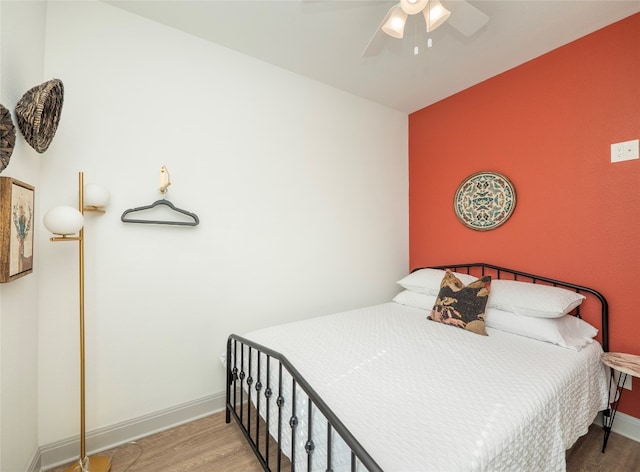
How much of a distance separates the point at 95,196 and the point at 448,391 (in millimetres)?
2001

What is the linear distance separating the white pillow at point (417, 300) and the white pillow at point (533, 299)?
1.55 feet

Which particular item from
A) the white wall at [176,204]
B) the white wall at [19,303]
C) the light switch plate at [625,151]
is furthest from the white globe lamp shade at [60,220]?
the light switch plate at [625,151]

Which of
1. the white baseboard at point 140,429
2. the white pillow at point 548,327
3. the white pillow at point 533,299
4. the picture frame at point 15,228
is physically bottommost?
the white baseboard at point 140,429

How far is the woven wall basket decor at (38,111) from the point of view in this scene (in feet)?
3.87

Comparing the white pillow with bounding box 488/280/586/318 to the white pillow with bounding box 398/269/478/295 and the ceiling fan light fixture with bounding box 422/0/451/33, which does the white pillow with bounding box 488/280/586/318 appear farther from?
the ceiling fan light fixture with bounding box 422/0/451/33

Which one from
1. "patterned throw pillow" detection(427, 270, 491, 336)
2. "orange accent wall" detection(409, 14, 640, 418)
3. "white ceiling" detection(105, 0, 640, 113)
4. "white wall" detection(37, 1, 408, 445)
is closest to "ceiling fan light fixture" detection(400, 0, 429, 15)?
"white ceiling" detection(105, 0, 640, 113)

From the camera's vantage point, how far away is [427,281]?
2520mm

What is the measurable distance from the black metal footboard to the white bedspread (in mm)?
37

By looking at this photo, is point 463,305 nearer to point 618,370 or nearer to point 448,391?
point 618,370

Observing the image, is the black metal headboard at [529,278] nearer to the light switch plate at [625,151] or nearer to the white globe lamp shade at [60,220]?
the light switch plate at [625,151]

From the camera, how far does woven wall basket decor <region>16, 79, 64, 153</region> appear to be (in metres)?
1.18

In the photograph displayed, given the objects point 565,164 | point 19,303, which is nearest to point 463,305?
point 565,164

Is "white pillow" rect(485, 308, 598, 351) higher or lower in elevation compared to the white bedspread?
higher

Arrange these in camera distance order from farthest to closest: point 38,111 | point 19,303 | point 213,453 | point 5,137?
point 213,453, point 19,303, point 38,111, point 5,137
